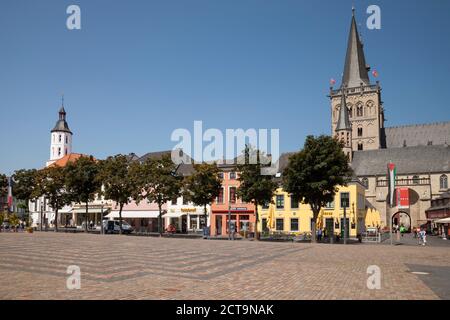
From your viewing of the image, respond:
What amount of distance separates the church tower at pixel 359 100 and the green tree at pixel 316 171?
79.1 m

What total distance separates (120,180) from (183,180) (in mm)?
8105

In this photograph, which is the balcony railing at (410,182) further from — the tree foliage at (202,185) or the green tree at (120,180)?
the green tree at (120,180)

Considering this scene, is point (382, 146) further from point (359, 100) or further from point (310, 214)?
point (310, 214)


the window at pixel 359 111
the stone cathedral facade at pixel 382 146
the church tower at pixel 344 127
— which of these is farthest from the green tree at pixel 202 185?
the window at pixel 359 111

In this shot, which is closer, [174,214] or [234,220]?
[234,220]

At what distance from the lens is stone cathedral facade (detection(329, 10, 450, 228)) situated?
277ft

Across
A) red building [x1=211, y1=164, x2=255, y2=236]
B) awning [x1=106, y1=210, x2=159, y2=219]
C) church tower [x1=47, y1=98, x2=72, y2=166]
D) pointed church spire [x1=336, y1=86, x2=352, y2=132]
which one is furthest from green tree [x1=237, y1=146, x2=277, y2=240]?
church tower [x1=47, y1=98, x2=72, y2=166]

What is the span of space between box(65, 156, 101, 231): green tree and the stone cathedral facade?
42509 mm

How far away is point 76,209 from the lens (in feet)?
259

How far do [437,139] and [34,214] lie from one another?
10042 centimetres

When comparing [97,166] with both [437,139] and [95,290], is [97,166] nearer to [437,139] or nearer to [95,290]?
[95,290]

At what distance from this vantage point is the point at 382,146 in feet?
385

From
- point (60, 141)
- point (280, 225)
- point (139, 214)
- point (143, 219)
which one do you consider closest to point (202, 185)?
point (280, 225)

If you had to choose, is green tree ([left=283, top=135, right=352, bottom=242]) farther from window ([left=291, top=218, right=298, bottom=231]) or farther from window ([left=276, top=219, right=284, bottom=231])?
window ([left=276, top=219, right=284, bottom=231])
